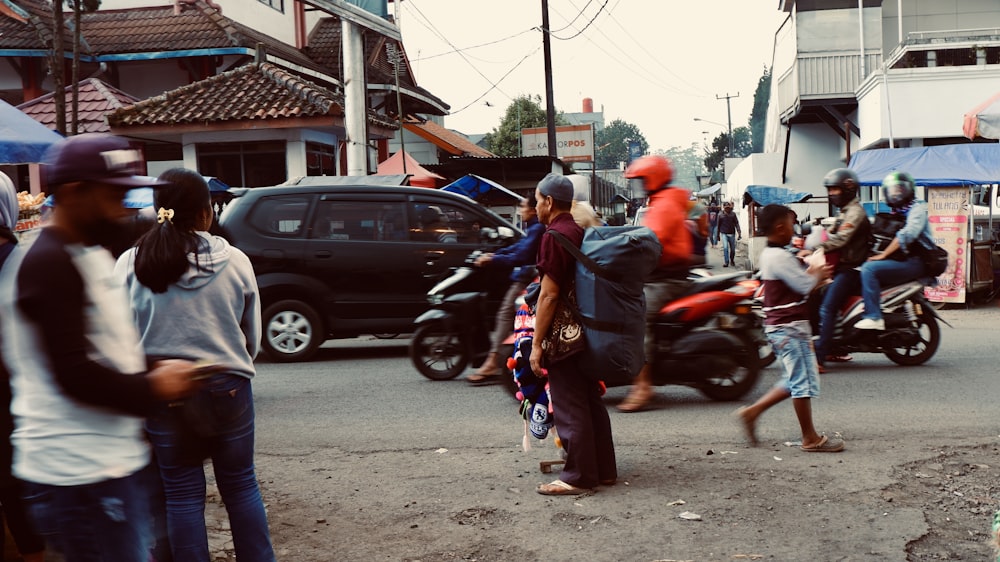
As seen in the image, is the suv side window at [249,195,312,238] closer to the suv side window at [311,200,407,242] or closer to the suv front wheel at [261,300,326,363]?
the suv side window at [311,200,407,242]

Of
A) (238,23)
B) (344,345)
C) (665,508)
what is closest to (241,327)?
(665,508)

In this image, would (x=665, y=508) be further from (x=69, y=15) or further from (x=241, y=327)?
(x=69, y=15)

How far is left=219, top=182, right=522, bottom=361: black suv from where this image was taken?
1047cm

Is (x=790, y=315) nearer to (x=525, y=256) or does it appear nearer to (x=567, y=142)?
(x=525, y=256)

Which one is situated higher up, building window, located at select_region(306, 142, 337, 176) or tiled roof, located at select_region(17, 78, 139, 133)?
tiled roof, located at select_region(17, 78, 139, 133)

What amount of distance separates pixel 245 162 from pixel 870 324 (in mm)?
14258

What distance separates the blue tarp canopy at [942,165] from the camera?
14688 mm

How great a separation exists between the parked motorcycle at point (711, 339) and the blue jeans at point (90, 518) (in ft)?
18.0

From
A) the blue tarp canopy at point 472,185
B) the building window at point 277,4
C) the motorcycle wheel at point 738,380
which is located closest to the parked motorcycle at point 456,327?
the motorcycle wheel at point 738,380

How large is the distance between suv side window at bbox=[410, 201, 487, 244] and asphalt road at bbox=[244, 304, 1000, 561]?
166cm

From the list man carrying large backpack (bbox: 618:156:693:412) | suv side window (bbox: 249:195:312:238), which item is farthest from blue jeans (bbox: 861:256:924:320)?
suv side window (bbox: 249:195:312:238)

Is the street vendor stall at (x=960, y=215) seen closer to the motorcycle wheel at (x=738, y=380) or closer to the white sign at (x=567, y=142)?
the motorcycle wheel at (x=738, y=380)

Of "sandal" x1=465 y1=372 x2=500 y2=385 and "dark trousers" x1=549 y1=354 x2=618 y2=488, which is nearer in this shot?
"dark trousers" x1=549 y1=354 x2=618 y2=488

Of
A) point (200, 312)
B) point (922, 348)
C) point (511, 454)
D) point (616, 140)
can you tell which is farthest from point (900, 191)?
point (616, 140)
